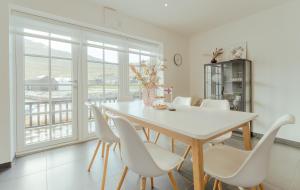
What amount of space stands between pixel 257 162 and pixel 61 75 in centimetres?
279

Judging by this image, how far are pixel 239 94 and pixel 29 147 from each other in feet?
12.5

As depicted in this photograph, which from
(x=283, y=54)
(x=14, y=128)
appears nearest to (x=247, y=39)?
(x=283, y=54)

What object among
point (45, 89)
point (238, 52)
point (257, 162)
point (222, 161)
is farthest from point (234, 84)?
point (45, 89)

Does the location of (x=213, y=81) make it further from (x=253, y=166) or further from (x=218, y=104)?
(x=253, y=166)

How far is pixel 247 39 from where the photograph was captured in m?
3.08

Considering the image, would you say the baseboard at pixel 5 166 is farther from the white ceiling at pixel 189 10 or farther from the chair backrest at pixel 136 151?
the white ceiling at pixel 189 10

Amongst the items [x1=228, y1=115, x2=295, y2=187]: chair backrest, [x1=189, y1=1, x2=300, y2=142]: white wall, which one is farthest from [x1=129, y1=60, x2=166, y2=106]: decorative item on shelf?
[x1=189, y1=1, x2=300, y2=142]: white wall

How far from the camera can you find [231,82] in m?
3.26

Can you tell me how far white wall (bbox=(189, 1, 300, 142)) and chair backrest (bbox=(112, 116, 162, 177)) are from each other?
2.88 m

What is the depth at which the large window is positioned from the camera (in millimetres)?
2240

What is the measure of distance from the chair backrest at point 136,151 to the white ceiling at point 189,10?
2.36 m

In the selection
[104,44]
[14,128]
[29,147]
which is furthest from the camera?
[104,44]

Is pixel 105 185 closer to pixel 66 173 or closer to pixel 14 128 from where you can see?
pixel 66 173

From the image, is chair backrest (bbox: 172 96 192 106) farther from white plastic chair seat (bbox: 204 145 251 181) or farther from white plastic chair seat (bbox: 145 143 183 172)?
white plastic chair seat (bbox: 145 143 183 172)
